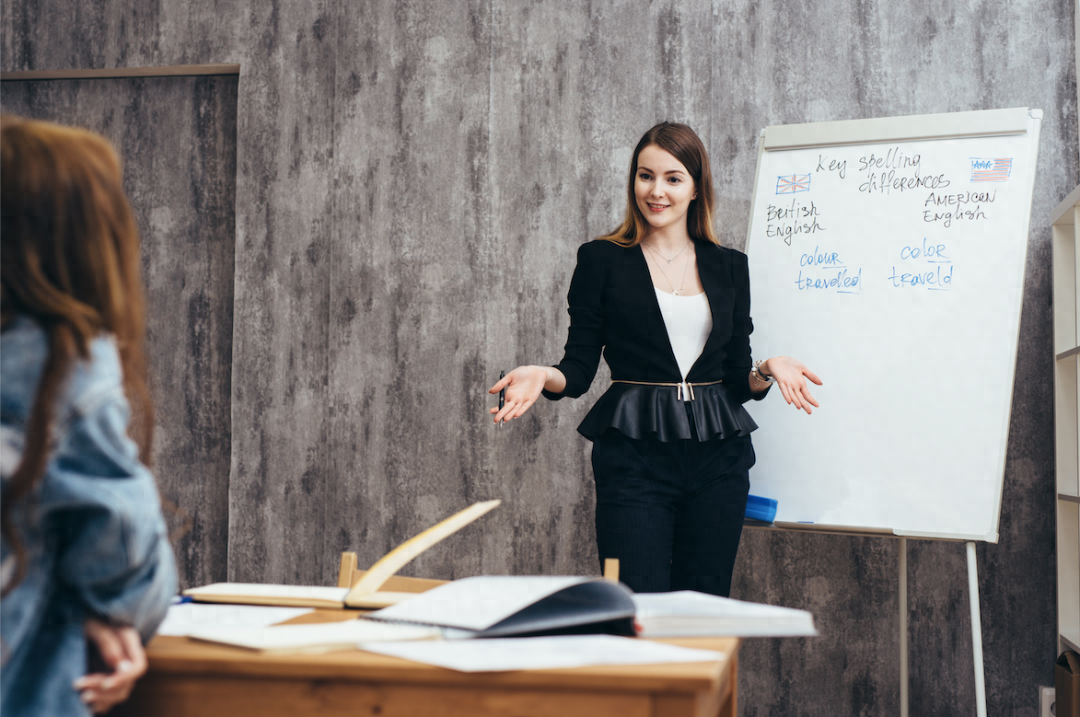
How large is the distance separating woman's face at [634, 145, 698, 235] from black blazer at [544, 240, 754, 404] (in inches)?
3.8

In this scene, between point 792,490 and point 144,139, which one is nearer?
point 792,490

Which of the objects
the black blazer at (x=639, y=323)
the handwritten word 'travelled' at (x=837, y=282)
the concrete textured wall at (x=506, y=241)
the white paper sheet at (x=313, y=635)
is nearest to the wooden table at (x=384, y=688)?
the white paper sheet at (x=313, y=635)

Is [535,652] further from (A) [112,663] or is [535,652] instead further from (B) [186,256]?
(B) [186,256]

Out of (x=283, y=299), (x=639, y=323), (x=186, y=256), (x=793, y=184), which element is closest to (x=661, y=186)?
(x=639, y=323)

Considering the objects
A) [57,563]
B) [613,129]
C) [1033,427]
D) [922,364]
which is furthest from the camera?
[613,129]

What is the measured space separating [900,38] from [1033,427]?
4.27ft

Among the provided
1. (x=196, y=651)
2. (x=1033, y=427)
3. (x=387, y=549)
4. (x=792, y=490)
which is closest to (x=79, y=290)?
(x=196, y=651)

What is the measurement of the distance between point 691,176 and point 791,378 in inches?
20.1

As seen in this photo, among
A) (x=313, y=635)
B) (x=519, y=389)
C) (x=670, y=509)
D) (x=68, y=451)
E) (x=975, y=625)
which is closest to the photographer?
(x=68, y=451)

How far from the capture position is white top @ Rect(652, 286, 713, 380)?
5.76 ft

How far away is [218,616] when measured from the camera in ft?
2.69

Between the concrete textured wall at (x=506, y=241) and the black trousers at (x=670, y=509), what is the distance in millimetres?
940

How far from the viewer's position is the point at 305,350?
9.17 ft

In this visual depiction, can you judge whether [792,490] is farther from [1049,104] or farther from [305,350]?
[305,350]
